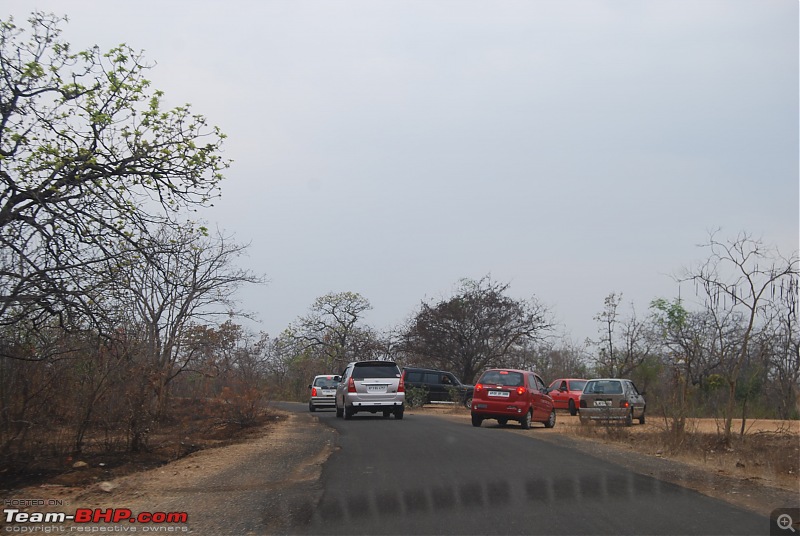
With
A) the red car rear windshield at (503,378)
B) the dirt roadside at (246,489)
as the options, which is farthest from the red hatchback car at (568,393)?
the dirt roadside at (246,489)

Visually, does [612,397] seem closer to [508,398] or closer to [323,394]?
[508,398]

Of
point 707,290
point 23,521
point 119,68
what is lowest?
point 23,521

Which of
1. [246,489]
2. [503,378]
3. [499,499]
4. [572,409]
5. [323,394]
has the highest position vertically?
[503,378]

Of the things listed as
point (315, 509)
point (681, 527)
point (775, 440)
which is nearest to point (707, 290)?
point (775, 440)

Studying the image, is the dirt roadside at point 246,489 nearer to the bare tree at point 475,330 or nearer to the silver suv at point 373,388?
the silver suv at point 373,388

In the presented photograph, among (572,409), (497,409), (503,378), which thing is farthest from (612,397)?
(572,409)

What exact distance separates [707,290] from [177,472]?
1197cm

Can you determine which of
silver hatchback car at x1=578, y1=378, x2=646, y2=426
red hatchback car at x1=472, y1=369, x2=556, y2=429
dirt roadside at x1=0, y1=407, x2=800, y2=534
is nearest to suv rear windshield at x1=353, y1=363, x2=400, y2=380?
red hatchback car at x1=472, y1=369, x2=556, y2=429

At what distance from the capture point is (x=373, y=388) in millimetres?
22719

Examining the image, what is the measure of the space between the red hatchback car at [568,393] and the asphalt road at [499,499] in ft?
62.7

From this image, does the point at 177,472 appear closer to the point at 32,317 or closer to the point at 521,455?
the point at 32,317

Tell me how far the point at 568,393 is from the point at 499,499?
24194mm

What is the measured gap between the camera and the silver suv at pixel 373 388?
894 inches

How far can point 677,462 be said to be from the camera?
12.8 metres
